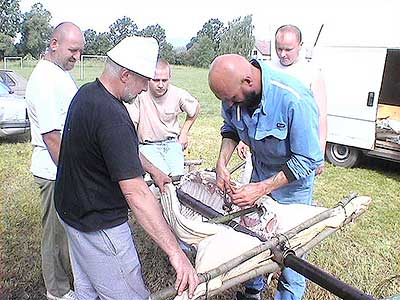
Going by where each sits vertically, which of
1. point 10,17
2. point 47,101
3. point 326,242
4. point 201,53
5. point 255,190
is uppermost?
point 10,17

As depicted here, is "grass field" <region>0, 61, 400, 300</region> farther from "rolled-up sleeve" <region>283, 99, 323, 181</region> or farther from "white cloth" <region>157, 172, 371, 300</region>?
"rolled-up sleeve" <region>283, 99, 323, 181</region>

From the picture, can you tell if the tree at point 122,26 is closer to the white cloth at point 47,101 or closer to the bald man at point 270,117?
the white cloth at point 47,101

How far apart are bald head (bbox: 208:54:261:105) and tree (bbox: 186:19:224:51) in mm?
36952

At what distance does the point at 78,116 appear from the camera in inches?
78.8

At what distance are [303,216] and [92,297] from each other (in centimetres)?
115

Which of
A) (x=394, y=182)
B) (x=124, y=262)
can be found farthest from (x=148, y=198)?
(x=394, y=182)

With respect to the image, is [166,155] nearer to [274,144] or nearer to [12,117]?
[274,144]

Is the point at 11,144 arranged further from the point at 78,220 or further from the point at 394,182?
the point at 78,220

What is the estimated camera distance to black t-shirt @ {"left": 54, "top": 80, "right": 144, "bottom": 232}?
190cm

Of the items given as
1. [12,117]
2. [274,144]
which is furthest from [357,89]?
[12,117]

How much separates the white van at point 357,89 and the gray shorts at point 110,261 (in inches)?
225

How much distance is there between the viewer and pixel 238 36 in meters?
36.0

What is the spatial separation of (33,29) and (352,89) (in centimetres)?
1943

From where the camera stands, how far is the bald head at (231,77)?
2.32 metres
